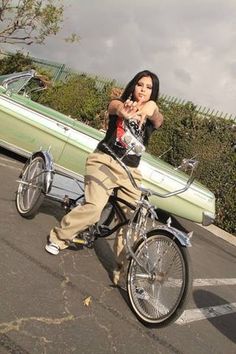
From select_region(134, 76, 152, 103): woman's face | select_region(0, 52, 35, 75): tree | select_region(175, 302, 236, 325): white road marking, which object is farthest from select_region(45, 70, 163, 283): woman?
select_region(0, 52, 35, 75): tree

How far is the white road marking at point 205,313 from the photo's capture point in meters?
4.20

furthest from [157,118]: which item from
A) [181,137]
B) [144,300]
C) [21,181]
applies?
[181,137]

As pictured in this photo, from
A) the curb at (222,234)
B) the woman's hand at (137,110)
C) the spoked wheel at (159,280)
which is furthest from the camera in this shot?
the curb at (222,234)

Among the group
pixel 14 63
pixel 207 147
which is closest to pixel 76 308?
pixel 207 147

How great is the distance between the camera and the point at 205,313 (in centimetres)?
460

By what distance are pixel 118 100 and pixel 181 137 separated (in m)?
8.08

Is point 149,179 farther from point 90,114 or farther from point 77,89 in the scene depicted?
point 77,89

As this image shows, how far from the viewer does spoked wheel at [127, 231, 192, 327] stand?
3578mm

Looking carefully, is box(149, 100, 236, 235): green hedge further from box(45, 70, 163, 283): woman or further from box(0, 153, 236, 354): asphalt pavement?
box(45, 70, 163, 283): woman

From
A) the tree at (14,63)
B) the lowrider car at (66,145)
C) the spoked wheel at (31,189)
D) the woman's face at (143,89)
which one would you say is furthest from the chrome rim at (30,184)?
the tree at (14,63)

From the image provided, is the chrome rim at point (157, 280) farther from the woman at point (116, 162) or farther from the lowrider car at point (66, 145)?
the lowrider car at point (66, 145)

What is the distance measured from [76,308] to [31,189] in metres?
1.95

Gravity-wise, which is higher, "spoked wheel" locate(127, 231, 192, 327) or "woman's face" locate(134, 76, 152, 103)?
"woman's face" locate(134, 76, 152, 103)

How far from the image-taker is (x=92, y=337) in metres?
3.27
